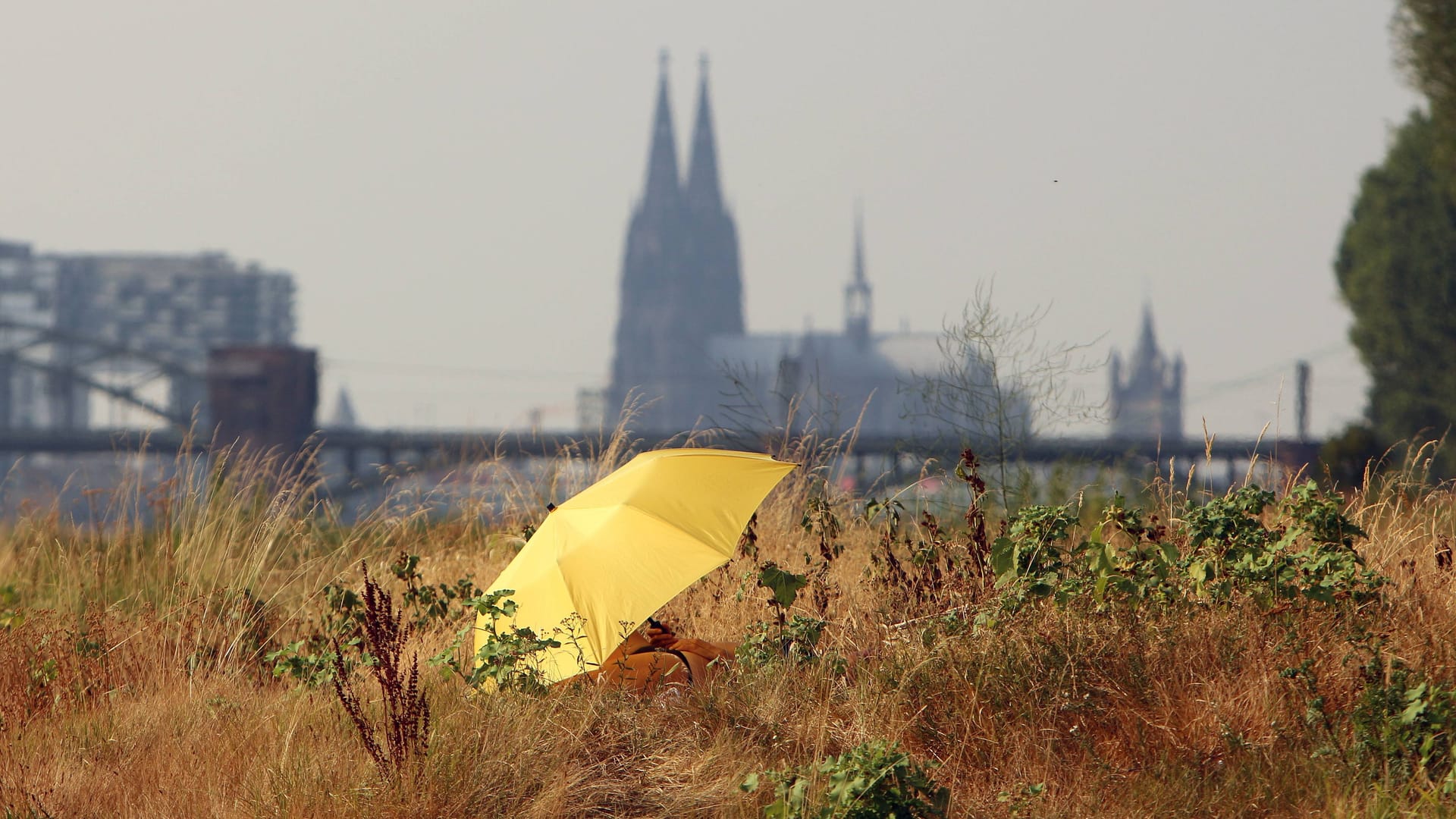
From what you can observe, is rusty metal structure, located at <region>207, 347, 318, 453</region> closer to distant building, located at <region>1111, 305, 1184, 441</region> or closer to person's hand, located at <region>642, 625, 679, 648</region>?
person's hand, located at <region>642, 625, 679, 648</region>

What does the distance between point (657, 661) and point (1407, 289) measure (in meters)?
35.7

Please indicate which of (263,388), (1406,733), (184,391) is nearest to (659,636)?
(1406,733)

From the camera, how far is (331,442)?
64875 mm

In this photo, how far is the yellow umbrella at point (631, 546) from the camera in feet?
15.7

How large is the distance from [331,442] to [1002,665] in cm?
6358

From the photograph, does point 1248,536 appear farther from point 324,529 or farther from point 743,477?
point 324,529

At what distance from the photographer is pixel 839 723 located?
4582mm

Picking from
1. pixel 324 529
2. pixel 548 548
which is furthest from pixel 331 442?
pixel 548 548

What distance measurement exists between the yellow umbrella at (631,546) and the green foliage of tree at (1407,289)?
32658 mm

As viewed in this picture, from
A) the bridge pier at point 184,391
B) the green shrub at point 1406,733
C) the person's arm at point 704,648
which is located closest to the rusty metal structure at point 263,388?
the bridge pier at point 184,391

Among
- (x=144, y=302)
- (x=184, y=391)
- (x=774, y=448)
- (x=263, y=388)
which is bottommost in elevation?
(x=774, y=448)

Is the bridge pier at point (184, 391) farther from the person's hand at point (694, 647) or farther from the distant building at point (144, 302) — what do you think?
the person's hand at point (694, 647)

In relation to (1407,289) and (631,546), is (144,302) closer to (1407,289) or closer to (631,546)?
(1407,289)

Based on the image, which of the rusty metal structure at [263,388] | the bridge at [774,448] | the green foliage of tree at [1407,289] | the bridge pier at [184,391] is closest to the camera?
the bridge at [774,448]
